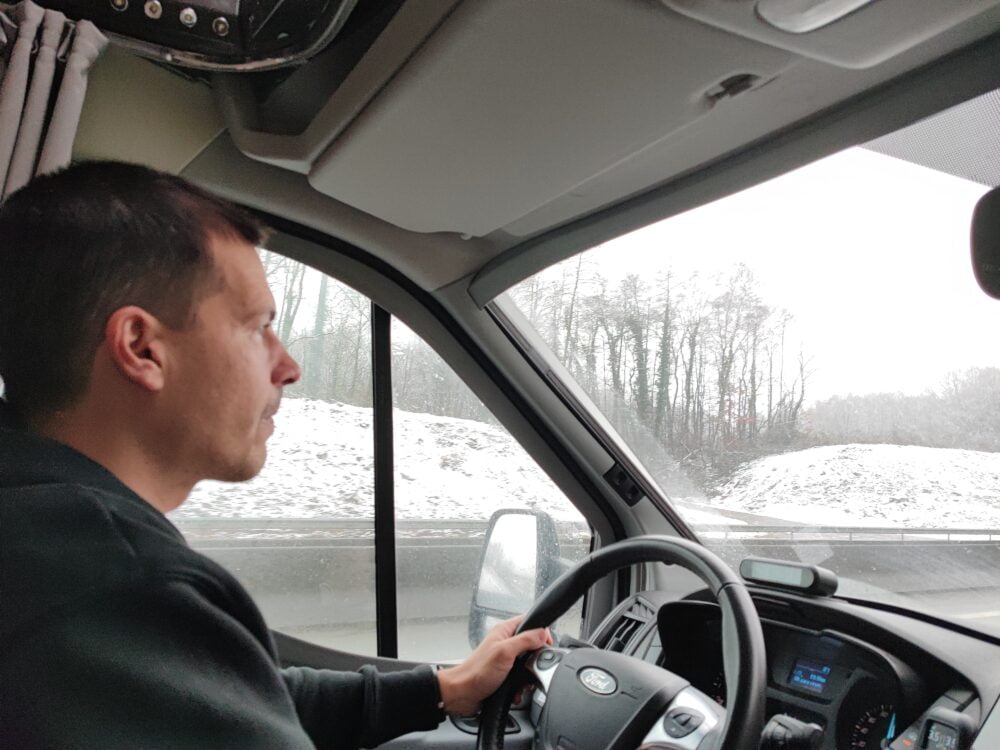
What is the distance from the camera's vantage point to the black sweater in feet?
2.55

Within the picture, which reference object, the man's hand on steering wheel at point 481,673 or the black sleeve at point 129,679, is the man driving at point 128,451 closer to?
the black sleeve at point 129,679

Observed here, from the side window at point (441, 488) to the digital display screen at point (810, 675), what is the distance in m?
1.00

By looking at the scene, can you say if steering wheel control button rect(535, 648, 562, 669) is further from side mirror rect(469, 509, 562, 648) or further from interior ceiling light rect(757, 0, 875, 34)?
interior ceiling light rect(757, 0, 875, 34)

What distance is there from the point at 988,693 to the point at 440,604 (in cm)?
173

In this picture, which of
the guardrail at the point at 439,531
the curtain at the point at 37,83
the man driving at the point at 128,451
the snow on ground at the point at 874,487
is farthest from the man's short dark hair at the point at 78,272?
the snow on ground at the point at 874,487

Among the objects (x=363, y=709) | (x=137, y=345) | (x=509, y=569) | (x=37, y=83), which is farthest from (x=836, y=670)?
(x=37, y=83)

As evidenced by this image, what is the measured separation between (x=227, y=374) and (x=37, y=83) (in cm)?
110

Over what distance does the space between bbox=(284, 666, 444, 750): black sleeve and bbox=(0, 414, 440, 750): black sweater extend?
0.72 m

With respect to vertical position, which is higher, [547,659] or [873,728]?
[547,659]

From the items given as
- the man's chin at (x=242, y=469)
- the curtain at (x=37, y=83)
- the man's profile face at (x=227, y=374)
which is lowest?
the man's chin at (x=242, y=469)

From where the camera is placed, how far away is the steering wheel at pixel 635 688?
1.24 meters

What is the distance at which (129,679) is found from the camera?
793 mm

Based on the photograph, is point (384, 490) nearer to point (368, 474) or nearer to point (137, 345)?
point (368, 474)

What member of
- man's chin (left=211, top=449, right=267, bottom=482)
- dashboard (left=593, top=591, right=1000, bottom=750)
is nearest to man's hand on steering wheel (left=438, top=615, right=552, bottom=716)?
dashboard (left=593, top=591, right=1000, bottom=750)
